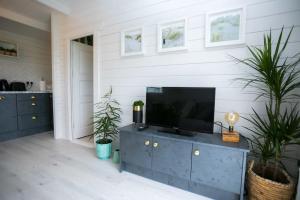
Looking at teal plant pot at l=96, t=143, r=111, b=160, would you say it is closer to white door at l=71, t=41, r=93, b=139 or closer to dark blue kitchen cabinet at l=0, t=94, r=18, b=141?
white door at l=71, t=41, r=93, b=139

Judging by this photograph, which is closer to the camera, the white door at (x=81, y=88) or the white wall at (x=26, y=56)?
the white door at (x=81, y=88)

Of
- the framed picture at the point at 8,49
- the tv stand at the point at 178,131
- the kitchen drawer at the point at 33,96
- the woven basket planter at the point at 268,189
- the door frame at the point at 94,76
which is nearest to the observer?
the woven basket planter at the point at 268,189

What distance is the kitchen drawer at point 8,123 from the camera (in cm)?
329

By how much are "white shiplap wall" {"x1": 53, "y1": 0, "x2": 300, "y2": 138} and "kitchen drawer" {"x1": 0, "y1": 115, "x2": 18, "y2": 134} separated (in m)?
2.17

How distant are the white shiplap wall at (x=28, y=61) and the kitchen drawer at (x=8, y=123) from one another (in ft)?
3.74

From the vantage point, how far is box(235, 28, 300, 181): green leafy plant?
4.56 ft

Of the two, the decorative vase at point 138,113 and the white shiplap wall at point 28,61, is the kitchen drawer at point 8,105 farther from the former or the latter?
the decorative vase at point 138,113

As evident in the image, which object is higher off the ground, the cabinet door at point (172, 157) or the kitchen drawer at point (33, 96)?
the kitchen drawer at point (33, 96)

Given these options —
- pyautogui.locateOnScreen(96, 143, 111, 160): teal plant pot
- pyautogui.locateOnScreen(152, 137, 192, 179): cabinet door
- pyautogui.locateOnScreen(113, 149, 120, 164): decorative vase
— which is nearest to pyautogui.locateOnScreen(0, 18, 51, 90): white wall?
pyautogui.locateOnScreen(96, 143, 111, 160): teal plant pot

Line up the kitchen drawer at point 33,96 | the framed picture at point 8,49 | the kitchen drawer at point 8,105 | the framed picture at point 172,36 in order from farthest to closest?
the framed picture at point 8,49 < the kitchen drawer at point 33,96 < the kitchen drawer at point 8,105 < the framed picture at point 172,36

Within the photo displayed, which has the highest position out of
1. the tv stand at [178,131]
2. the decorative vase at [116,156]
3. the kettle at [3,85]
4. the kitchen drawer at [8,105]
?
the kettle at [3,85]

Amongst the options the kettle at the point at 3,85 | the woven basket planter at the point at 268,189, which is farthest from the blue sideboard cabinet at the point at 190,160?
the kettle at the point at 3,85

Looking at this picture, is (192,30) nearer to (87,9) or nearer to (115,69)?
(115,69)

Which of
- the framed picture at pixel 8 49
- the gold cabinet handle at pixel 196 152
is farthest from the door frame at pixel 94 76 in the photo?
the gold cabinet handle at pixel 196 152
